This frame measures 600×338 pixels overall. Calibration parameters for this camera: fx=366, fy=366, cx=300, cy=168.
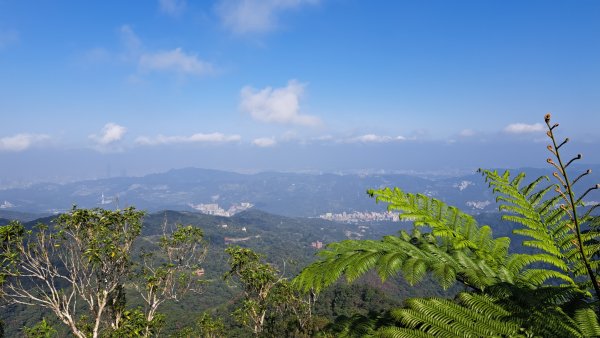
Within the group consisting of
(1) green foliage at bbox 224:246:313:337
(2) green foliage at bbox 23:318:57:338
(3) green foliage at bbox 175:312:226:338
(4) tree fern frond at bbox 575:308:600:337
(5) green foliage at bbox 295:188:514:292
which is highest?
(5) green foliage at bbox 295:188:514:292

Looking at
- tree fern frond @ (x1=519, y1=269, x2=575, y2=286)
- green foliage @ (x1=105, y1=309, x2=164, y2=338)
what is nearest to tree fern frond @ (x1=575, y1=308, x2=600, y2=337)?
tree fern frond @ (x1=519, y1=269, x2=575, y2=286)

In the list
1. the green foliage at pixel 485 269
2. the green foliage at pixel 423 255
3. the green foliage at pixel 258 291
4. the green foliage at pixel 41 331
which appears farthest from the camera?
the green foliage at pixel 258 291

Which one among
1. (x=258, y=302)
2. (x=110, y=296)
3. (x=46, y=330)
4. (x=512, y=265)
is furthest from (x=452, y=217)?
(x=258, y=302)

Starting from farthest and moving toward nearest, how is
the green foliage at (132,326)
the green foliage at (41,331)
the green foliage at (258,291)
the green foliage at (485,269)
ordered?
the green foliage at (258,291)
the green foliage at (132,326)
the green foliage at (41,331)
the green foliage at (485,269)

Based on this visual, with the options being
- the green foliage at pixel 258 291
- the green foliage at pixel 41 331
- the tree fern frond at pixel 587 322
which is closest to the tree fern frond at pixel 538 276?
the tree fern frond at pixel 587 322

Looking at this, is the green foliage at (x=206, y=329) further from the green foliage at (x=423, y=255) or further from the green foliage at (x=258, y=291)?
the green foliage at (x=423, y=255)

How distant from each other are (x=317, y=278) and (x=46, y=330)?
60.5 feet

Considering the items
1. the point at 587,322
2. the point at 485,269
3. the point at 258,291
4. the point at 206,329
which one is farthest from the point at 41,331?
the point at 587,322

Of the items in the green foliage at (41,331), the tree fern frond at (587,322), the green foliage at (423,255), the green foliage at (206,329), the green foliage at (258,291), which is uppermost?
the green foliage at (423,255)

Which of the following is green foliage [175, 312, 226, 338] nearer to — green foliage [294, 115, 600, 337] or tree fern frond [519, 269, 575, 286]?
green foliage [294, 115, 600, 337]

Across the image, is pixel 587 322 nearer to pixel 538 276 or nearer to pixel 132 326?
pixel 538 276

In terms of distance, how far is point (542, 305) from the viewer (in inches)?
121

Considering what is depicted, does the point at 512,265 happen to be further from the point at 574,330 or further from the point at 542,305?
the point at 574,330

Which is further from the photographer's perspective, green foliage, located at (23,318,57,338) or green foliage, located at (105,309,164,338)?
green foliage, located at (105,309,164,338)
